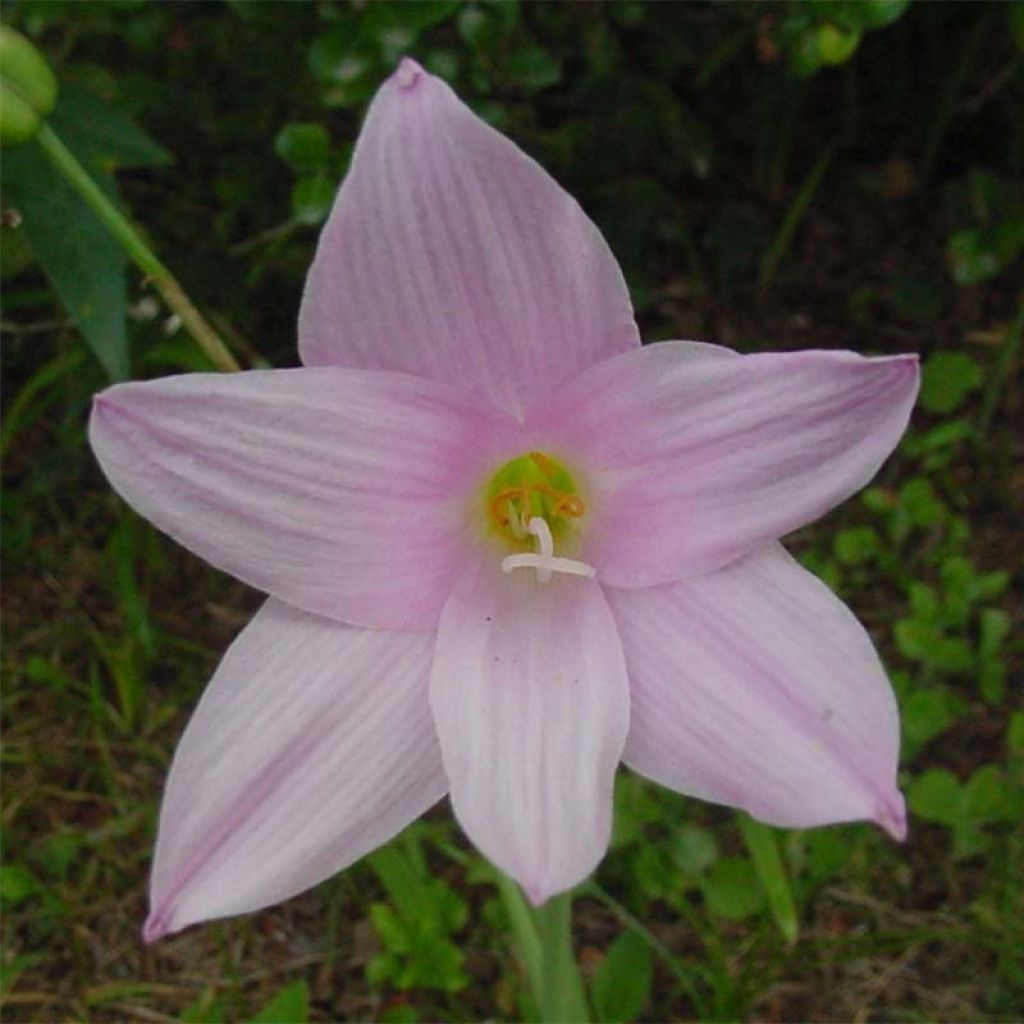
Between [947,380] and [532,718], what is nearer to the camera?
[532,718]

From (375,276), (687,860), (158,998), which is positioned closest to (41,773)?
(158,998)

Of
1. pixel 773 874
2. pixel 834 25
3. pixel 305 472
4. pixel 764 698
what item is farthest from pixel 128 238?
pixel 773 874

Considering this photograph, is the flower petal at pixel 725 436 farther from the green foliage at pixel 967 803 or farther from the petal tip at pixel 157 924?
the green foliage at pixel 967 803

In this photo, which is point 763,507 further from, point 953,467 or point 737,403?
point 953,467

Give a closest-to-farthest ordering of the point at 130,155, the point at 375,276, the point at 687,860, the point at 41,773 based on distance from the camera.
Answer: the point at 375,276 < the point at 130,155 < the point at 687,860 < the point at 41,773

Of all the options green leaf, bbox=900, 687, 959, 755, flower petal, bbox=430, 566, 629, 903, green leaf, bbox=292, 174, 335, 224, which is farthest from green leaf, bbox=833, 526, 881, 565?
flower petal, bbox=430, 566, 629, 903

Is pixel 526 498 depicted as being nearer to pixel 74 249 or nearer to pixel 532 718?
pixel 532 718
